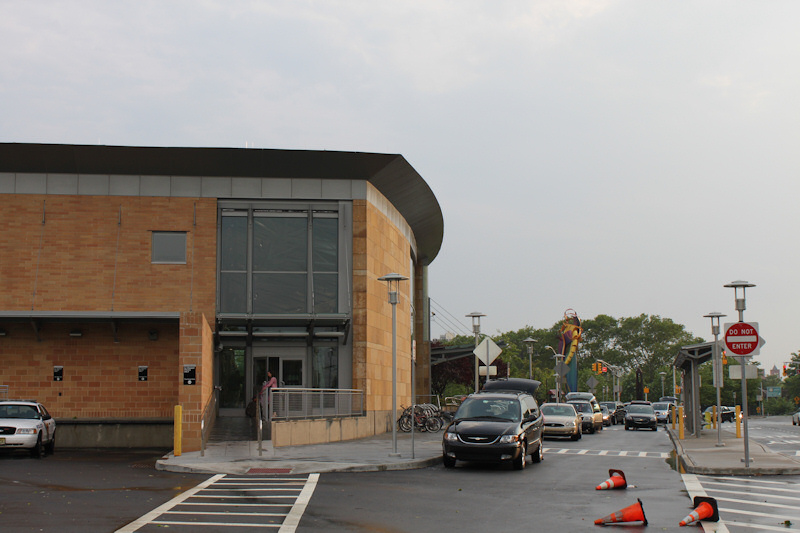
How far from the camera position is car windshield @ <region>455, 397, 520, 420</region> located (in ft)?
66.0

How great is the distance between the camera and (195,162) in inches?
1216

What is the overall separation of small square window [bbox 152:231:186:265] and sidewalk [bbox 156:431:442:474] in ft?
30.7

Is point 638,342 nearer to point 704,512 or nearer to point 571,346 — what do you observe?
point 571,346

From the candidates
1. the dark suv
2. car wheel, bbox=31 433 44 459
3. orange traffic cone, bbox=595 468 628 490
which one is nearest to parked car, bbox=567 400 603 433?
the dark suv

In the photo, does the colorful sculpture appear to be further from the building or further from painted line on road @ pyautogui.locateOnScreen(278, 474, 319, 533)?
painted line on road @ pyautogui.locateOnScreen(278, 474, 319, 533)

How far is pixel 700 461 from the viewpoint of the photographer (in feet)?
65.5

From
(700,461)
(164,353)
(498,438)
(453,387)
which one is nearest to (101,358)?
→ (164,353)

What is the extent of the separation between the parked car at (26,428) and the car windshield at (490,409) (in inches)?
428

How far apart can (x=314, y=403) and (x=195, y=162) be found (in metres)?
10.2

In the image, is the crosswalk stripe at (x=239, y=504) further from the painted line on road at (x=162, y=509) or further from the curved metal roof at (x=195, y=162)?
the curved metal roof at (x=195, y=162)

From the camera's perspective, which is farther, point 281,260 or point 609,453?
point 281,260

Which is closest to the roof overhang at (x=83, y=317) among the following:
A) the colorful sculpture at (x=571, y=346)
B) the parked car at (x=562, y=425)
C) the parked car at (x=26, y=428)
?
the parked car at (x=26, y=428)

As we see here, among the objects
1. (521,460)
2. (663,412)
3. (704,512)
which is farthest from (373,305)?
(663,412)

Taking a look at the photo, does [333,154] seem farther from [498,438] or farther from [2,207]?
[498,438]
